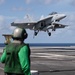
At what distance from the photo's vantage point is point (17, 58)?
5543mm

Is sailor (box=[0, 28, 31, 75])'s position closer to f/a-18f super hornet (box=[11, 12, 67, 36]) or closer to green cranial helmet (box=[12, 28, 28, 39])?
green cranial helmet (box=[12, 28, 28, 39])

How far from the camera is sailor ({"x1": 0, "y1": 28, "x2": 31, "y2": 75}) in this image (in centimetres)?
537

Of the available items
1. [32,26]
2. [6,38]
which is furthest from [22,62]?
[32,26]

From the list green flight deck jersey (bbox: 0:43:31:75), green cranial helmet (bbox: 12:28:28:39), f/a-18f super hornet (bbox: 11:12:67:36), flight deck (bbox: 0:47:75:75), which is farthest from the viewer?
f/a-18f super hornet (bbox: 11:12:67:36)

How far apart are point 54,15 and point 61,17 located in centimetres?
330

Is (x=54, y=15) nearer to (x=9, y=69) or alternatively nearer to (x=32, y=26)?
(x=32, y=26)

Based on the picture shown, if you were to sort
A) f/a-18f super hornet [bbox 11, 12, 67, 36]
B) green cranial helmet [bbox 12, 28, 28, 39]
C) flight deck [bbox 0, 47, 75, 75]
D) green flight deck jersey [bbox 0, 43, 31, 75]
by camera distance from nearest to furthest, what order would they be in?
green flight deck jersey [bbox 0, 43, 31, 75] → green cranial helmet [bbox 12, 28, 28, 39] → flight deck [bbox 0, 47, 75, 75] → f/a-18f super hornet [bbox 11, 12, 67, 36]

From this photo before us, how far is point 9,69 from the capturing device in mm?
5578

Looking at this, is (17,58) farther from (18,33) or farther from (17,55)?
(18,33)

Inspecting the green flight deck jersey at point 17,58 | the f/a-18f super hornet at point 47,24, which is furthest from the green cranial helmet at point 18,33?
the f/a-18f super hornet at point 47,24

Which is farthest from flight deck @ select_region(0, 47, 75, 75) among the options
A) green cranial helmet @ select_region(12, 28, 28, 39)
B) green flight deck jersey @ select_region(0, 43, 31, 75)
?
green cranial helmet @ select_region(12, 28, 28, 39)

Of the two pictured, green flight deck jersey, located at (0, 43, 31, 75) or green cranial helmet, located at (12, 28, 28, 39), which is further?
green cranial helmet, located at (12, 28, 28, 39)

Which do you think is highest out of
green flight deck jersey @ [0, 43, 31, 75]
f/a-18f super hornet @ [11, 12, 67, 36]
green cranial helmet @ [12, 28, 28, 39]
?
green cranial helmet @ [12, 28, 28, 39]

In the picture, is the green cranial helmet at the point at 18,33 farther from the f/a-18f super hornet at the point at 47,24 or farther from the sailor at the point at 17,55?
the f/a-18f super hornet at the point at 47,24
